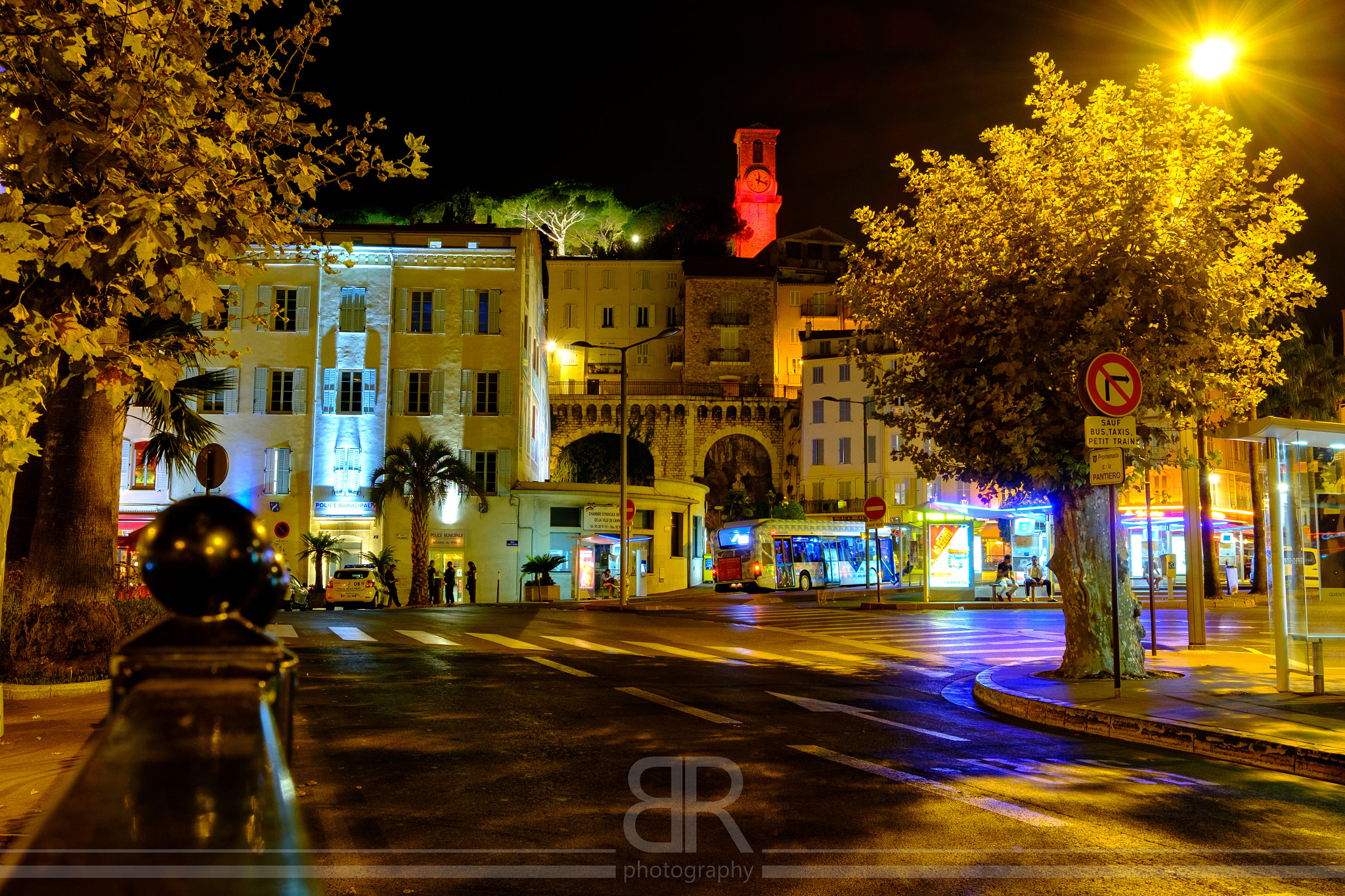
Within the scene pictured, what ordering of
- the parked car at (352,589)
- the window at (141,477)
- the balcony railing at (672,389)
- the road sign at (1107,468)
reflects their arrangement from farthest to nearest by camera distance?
the balcony railing at (672,389) < the window at (141,477) < the parked car at (352,589) < the road sign at (1107,468)

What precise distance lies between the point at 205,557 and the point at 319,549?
134ft

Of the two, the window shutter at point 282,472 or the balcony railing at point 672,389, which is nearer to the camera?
the window shutter at point 282,472

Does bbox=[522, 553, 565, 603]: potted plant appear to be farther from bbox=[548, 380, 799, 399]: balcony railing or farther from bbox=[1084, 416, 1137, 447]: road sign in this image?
bbox=[548, 380, 799, 399]: balcony railing

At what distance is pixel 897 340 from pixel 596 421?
206ft

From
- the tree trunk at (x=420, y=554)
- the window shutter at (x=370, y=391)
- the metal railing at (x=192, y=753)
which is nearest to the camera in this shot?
the metal railing at (x=192, y=753)

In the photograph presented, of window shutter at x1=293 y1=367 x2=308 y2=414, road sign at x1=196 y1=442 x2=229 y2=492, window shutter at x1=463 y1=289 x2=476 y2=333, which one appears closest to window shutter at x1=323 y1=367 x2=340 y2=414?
window shutter at x1=293 y1=367 x2=308 y2=414

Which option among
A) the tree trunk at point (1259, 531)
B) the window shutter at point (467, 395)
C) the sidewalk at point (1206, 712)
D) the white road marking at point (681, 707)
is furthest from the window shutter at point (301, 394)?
the tree trunk at point (1259, 531)

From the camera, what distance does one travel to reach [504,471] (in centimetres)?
4375

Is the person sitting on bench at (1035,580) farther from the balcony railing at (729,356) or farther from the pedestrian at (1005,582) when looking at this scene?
the balcony railing at (729,356)

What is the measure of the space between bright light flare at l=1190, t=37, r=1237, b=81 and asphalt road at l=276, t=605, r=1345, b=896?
8052 millimetres

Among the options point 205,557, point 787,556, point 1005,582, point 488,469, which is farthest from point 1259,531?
point 205,557

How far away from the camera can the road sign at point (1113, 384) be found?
10.9 m

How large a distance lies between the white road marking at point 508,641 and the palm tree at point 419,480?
20805 mm

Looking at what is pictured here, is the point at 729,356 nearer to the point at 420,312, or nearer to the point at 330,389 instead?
the point at 420,312
